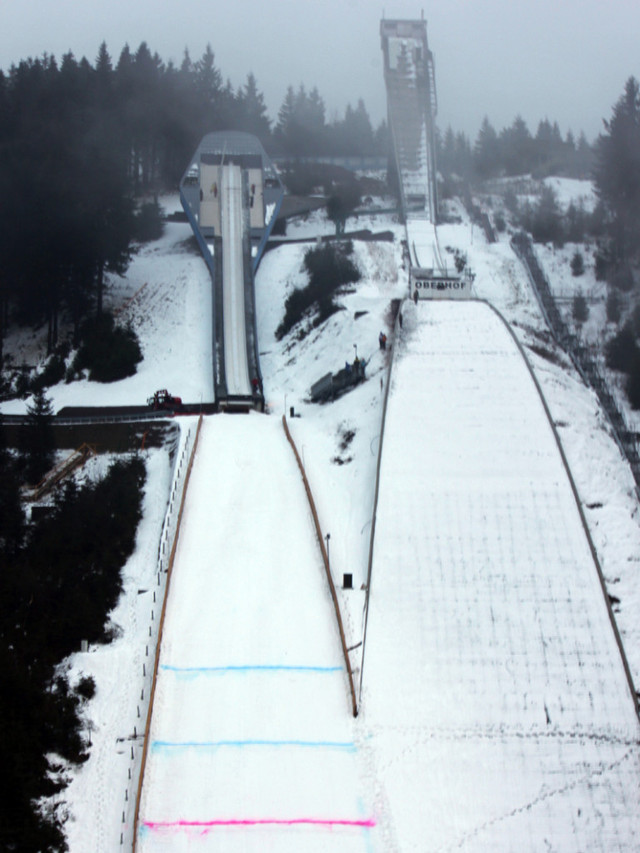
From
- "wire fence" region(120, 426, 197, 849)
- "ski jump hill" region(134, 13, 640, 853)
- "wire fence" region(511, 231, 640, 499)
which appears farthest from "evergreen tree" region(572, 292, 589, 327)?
"wire fence" region(120, 426, 197, 849)

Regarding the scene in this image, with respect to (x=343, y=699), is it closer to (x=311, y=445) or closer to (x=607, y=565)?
(x=607, y=565)

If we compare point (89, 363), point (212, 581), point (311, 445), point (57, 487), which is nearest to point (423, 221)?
point (89, 363)

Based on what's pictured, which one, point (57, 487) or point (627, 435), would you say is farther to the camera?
point (627, 435)

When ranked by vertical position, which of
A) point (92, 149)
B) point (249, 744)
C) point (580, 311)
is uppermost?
point (92, 149)

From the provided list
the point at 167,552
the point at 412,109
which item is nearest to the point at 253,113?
the point at 412,109

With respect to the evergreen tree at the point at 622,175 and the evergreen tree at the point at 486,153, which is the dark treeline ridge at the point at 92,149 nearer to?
the evergreen tree at the point at 486,153

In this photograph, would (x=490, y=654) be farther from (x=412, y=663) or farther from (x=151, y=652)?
(x=151, y=652)
